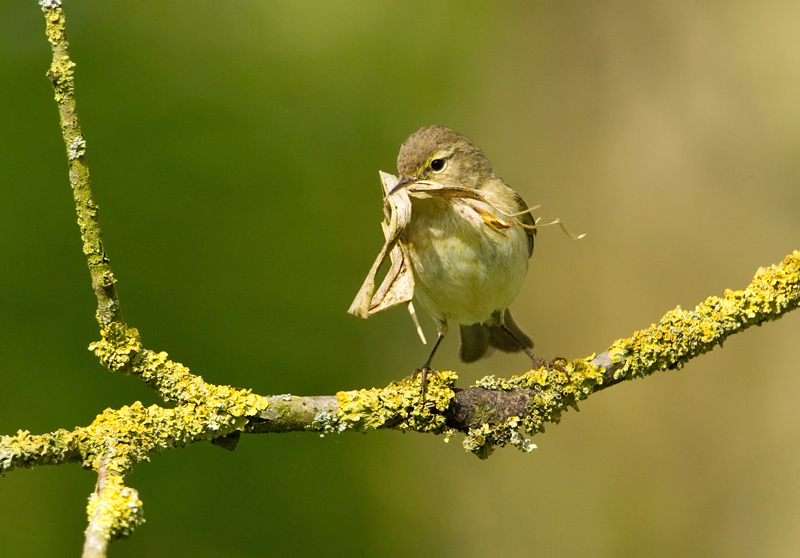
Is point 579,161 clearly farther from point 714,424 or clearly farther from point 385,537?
point 385,537

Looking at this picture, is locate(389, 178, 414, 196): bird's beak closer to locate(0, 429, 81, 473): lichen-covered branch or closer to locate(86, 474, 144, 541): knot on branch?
locate(0, 429, 81, 473): lichen-covered branch

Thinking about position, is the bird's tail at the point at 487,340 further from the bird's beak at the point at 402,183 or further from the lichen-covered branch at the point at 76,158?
the lichen-covered branch at the point at 76,158

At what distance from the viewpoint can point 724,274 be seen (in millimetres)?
4824

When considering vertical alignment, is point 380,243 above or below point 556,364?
above

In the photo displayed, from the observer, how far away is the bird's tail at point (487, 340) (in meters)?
4.05

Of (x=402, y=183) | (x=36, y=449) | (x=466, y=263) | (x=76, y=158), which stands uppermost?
(x=402, y=183)

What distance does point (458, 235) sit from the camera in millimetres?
3100

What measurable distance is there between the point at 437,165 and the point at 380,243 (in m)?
0.54

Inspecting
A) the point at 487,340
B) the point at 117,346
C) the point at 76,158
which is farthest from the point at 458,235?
the point at 76,158

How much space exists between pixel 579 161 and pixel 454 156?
90.2 inches

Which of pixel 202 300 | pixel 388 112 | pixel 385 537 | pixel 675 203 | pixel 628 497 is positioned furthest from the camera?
pixel 675 203

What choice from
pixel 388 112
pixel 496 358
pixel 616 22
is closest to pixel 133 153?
pixel 388 112

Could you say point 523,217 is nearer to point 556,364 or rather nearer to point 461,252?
point 461,252

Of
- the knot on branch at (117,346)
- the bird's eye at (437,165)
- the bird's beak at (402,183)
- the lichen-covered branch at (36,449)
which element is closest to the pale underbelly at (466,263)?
the bird's beak at (402,183)
